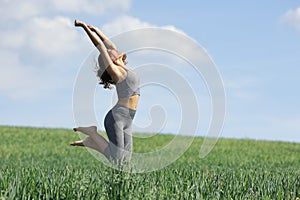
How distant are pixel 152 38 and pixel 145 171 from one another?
1.74m

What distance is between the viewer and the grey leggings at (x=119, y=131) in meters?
6.51

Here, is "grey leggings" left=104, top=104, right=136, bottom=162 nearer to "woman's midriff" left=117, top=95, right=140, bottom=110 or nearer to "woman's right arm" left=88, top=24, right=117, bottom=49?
"woman's midriff" left=117, top=95, right=140, bottom=110

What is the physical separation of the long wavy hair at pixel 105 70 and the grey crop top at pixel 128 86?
29 cm

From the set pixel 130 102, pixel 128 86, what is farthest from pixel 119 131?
pixel 128 86

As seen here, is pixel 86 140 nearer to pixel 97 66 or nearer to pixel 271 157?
pixel 97 66

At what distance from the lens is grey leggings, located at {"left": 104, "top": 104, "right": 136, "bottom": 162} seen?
6.51 metres

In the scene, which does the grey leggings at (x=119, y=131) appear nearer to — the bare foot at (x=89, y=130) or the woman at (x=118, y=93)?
the woman at (x=118, y=93)

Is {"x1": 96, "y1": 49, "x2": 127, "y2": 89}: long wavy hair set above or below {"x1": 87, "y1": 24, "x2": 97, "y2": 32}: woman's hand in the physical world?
below

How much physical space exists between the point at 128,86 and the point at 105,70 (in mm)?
421

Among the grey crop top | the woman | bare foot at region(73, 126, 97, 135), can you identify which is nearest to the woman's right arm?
the woman

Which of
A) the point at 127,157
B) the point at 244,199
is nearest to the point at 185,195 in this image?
the point at 244,199

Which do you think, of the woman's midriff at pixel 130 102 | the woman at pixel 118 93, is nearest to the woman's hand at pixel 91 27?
the woman at pixel 118 93

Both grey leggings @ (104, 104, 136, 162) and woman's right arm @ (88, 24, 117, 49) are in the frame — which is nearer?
grey leggings @ (104, 104, 136, 162)

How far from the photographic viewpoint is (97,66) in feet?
22.4
